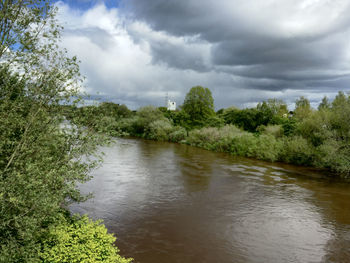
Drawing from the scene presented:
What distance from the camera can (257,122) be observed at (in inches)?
2414

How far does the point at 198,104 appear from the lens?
217ft

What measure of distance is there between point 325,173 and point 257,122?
34663 millimetres

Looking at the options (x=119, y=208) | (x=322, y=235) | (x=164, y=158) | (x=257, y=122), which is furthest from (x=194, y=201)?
(x=257, y=122)

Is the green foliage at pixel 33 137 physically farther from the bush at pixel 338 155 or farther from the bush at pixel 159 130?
the bush at pixel 159 130

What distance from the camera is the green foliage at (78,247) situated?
268 inches

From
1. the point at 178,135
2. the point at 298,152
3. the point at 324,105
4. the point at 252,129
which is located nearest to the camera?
the point at 298,152

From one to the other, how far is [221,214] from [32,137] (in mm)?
10859

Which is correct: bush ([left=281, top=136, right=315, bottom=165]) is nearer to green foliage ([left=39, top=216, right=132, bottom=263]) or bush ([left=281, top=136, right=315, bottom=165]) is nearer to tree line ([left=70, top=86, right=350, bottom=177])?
tree line ([left=70, top=86, right=350, bottom=177])

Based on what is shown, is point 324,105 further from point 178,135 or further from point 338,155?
point 178,135

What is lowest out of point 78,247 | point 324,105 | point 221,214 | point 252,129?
point 221,214

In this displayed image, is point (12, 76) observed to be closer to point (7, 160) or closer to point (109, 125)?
point (7, 160)

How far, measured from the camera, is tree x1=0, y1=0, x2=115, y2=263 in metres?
6.12

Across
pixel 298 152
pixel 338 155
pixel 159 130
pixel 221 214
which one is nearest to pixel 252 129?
pixel 159 130

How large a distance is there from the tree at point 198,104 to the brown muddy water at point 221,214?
3871cm
